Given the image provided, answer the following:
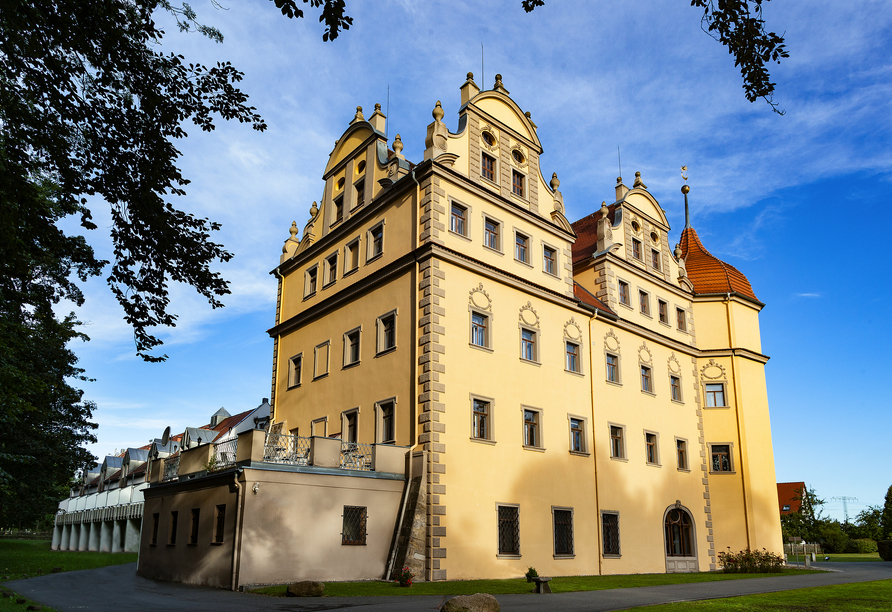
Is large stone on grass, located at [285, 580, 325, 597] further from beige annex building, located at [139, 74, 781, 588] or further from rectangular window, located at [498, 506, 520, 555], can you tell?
rectangular window, located at [498, 506, 520, 555]

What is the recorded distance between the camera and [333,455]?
2058 cm

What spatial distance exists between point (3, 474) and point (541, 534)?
54.5 ft

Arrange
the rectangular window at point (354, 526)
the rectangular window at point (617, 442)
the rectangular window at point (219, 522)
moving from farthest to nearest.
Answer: the rectangular window at point (617, 442) < the rectangular window at point (354, 526) < the rectangular window at point (219, 522)

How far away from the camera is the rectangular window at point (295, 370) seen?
2989cm

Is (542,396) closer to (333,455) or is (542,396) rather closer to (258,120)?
(333,455)

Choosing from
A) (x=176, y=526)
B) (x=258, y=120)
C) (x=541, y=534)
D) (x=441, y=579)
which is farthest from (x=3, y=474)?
(x=541, y=534)

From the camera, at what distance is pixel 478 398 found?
2330 centimetres

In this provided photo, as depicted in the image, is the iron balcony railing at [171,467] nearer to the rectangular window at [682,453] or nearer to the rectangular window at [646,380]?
the rectangular window at [646,380]

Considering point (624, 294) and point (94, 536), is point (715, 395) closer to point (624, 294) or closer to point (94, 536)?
point (624, 294)

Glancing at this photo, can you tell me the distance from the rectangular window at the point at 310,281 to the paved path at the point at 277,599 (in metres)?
13.5

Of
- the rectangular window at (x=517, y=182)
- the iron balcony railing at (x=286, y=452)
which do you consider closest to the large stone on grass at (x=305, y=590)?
the iron balcony railing at (x=286, y=452)

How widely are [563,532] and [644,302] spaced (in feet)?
43.0

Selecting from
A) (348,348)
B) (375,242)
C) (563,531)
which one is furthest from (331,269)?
(563,531)

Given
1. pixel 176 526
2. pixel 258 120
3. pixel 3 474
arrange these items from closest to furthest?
pixel 258 120 < pixel 3 474 < pixel 176 526
